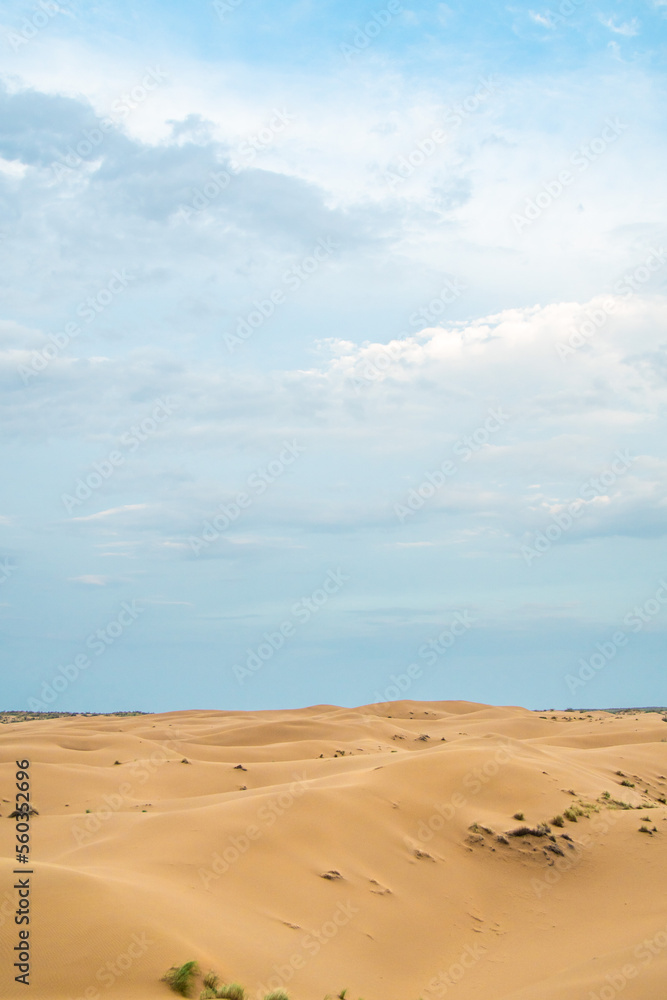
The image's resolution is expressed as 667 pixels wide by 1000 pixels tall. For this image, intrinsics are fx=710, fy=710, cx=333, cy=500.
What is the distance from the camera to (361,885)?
39.1 feet

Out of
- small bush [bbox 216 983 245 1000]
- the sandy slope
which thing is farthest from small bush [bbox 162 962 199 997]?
small bush [bbox 216 983 245 1000]

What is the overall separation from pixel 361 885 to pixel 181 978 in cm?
536

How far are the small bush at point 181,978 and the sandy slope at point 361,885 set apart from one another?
0.11 meters

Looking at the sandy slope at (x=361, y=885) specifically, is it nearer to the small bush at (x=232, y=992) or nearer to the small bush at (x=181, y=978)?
the small bush at (x=181, y=978)

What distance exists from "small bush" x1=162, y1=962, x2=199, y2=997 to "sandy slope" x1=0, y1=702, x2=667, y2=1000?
11 cm

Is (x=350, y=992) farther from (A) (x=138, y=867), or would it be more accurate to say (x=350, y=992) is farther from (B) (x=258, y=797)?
(B) (x=258, y=797)

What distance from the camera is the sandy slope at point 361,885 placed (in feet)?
26.5

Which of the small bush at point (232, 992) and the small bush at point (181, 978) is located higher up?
the small bush at point (181, 978)

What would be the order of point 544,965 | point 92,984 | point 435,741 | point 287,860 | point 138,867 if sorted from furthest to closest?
point 435,741, point 287,860, point 138,867, point 544,965, point 92,984

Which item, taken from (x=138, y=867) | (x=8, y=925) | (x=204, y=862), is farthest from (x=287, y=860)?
(x=8, y=925)

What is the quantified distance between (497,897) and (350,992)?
4793mm

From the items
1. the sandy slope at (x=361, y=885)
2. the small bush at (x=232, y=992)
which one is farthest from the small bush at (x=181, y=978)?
the small bush at (x=232, y=992)

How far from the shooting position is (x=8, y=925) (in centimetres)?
783

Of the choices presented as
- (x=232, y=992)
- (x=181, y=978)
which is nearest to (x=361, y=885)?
(x=232, y=992)
